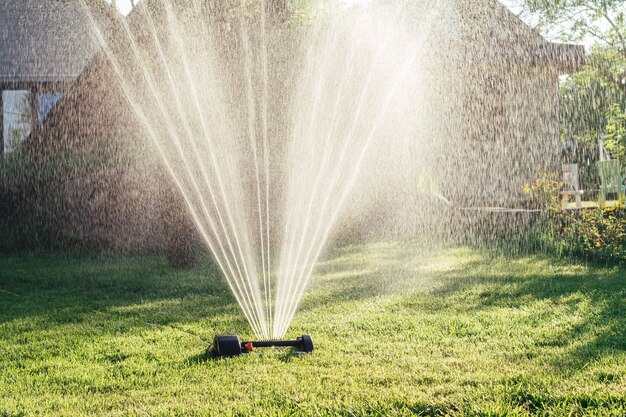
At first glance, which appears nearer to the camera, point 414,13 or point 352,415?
point 352,415

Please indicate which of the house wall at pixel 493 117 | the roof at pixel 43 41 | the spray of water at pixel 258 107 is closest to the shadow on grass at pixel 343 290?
the spray of water at pixel 258 107

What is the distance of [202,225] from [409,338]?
234 inches

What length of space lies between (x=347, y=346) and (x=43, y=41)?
14634 millimetres

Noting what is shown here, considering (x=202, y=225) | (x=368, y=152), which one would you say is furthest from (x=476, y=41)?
(x=202, y=225)

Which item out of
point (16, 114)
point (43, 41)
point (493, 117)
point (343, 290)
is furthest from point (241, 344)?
point (43, 41)

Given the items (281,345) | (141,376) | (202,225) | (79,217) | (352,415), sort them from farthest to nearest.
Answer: (79,217), (202,225), (281,345), (141,376), (352,415)

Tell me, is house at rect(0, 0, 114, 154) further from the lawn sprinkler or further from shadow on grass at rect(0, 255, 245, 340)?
the lawn sprinkler

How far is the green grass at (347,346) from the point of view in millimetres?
3420

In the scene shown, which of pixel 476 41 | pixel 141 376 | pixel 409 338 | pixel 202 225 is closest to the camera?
pixel 141 376

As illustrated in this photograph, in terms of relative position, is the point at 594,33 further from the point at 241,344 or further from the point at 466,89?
the point at 241,344

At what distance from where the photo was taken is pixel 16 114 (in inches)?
642

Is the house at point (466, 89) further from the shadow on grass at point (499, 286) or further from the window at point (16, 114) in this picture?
the shadow on grass at point (499, 286)

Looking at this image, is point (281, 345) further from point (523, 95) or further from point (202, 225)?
point (523, 95)

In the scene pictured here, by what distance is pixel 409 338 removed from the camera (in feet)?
15.4
